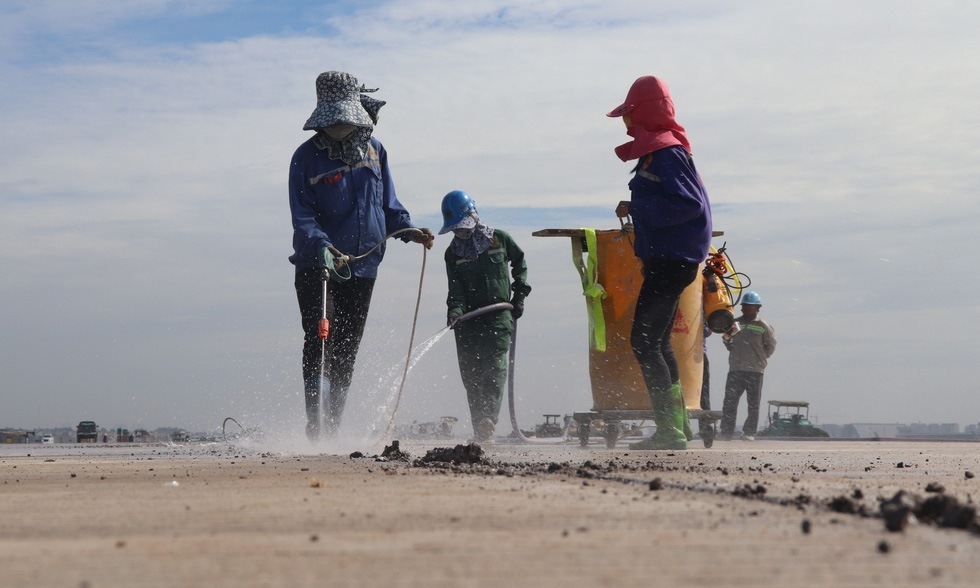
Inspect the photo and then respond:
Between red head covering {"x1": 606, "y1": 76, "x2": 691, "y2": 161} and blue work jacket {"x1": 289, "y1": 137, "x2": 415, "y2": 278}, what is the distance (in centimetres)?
192

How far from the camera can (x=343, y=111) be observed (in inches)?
354

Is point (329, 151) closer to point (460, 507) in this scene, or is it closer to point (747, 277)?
point (747, 277)

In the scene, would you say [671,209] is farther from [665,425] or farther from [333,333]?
[333,333]

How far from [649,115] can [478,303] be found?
2911 mm

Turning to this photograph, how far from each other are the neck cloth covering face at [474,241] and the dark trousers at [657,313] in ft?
8.60

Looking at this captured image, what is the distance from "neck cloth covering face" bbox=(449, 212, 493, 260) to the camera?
10836mm

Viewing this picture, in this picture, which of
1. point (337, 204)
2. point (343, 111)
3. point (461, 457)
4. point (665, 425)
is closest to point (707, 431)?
point (665, 425)

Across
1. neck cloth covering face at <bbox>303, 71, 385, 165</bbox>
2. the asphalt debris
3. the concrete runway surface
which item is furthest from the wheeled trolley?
the concrete runway surface

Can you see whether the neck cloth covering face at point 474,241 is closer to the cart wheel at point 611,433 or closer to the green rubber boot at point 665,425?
the cart wheel at point 611,433

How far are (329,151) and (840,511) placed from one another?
6361mm

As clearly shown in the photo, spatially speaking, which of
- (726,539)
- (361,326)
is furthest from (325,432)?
(726,539)

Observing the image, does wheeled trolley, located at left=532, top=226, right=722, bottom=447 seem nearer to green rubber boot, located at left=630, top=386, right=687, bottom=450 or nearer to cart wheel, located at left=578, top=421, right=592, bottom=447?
cart wheel, located at left=578, top=421, right=592, bottom=447

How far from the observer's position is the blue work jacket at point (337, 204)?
913 centimetres

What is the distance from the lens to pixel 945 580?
2299 millimetres
